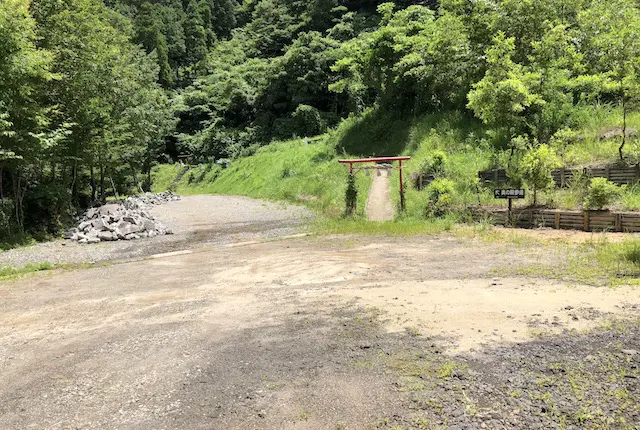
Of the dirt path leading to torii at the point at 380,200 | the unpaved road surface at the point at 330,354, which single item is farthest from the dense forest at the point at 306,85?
the unpaved road surface at the point at 330,354

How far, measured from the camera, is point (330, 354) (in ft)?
13.9

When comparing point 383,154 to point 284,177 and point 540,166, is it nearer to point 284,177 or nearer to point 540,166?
point 284,177

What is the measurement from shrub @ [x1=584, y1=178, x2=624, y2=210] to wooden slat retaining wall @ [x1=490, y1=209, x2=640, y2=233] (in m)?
0.20

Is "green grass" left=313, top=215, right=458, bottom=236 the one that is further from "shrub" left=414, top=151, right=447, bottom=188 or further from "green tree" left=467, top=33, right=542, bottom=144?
"green tree" left=467, top=33, right=542, bottom=144

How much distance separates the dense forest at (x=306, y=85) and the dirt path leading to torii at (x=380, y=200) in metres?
4.01

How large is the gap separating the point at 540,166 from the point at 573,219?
1.51 metres

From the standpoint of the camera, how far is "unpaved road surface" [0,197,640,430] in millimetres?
3277

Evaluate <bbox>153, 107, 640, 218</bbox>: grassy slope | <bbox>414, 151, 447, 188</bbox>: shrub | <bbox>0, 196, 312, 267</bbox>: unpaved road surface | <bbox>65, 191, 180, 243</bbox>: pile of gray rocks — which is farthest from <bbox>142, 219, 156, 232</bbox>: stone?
<bbox>414, 151, 447, 188</bbox>: shrub

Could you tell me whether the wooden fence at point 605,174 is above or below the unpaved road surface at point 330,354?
above

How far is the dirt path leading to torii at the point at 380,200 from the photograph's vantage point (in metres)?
13.9

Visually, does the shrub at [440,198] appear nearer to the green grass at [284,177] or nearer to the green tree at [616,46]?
the green grass at [284,177]

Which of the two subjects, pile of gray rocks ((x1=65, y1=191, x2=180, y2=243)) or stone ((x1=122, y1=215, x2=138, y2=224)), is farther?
stone ((x1=122, y1=215, x2=138, y2=224))

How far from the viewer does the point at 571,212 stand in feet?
32.3

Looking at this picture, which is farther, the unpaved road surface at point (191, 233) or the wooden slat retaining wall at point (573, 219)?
the unpaved road surface at point (191, 233)
